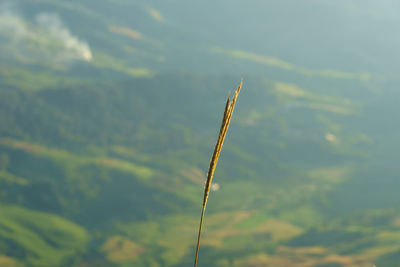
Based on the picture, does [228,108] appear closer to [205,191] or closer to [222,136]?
[222,136]

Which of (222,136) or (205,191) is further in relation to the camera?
(205,191)

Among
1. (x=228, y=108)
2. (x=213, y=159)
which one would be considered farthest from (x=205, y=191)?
(x=228, y=108)

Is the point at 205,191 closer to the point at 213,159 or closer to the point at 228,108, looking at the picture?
the point at 213,159

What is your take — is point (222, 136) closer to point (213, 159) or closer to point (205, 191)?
point (213, 159)

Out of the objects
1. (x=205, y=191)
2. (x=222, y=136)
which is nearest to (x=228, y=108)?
(x=222, y=136)

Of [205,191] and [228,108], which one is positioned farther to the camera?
[205,191]
